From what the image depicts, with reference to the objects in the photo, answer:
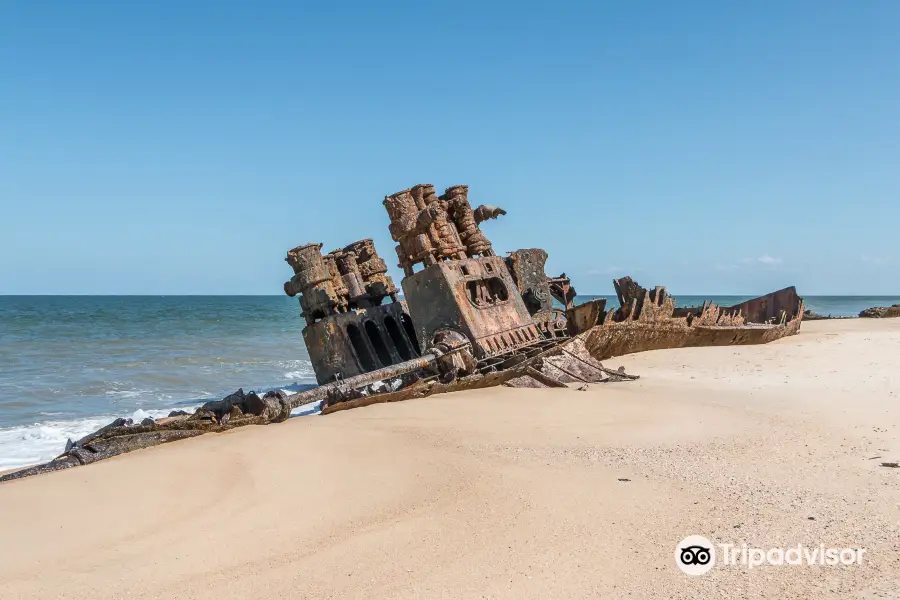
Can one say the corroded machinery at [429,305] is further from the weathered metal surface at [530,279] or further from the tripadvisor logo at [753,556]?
the tripadvisor logo at [753,556]

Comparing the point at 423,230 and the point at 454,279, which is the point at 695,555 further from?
the point at 423,230

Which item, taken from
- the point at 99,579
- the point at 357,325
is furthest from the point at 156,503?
the point at 357,325

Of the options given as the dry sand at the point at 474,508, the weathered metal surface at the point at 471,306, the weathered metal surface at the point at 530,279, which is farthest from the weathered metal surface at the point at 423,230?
the dry sand at the point at 474,508

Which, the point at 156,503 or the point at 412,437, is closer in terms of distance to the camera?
the point at 156,503

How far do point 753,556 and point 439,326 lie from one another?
6.16 metres

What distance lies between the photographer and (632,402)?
20.8 ft

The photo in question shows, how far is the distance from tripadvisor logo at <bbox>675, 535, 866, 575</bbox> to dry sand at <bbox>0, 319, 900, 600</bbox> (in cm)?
5

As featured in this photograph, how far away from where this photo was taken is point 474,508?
3326 millimetres

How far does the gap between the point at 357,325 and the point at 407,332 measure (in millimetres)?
1230

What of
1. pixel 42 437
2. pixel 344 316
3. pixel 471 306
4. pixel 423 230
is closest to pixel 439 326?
pixel 471 306

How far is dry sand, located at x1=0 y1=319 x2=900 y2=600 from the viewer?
254 centimetres

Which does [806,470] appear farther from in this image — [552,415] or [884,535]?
[552,415]

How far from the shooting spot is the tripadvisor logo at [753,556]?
2.54m

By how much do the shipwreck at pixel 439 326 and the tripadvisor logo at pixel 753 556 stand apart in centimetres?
412
